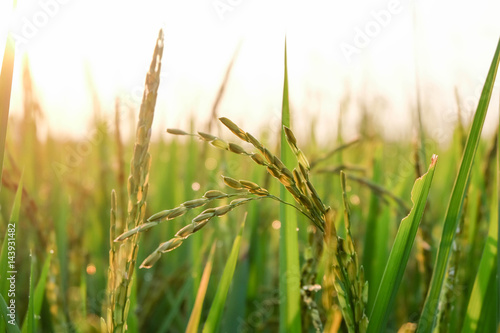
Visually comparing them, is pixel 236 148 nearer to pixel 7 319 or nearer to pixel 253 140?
pixel 253 140

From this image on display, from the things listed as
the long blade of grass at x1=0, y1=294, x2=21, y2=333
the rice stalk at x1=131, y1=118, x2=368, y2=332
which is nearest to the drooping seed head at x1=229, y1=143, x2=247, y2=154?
the rice stalk at x1=131, y1=118, x2=368, y2=332

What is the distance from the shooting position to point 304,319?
84 centimetres

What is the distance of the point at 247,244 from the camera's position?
1394 millimetres

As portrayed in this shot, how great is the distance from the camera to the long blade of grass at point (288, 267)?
79 centimetres

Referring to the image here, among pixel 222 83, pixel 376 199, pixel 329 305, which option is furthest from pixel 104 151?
pixel 329 305

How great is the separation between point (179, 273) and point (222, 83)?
666 millimetres

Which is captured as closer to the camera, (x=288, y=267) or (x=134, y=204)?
(x=134, y=204)

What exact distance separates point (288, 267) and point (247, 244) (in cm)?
58

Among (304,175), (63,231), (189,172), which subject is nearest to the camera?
(304,175)

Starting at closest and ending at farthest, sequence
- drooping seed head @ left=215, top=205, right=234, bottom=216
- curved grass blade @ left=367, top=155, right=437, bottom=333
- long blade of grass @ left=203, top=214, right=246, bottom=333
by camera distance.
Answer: drooping seed head @ left=215, top=205, right=234, bottom=216 → curved grass blade @ left=367, top=155, right=437, bottom=333 → long blade of grass @ left=203, top=214, right=246, bottom=333

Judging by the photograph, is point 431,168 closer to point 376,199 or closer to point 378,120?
point 376,199

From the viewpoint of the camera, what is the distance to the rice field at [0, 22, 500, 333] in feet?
1.67

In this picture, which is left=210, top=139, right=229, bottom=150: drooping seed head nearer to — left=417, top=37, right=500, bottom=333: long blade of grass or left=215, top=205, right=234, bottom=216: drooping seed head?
left=215, top=205, right=234, bottom=216: drooping seed head

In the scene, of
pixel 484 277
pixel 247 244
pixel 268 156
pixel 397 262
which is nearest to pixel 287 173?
pixel 268 156
